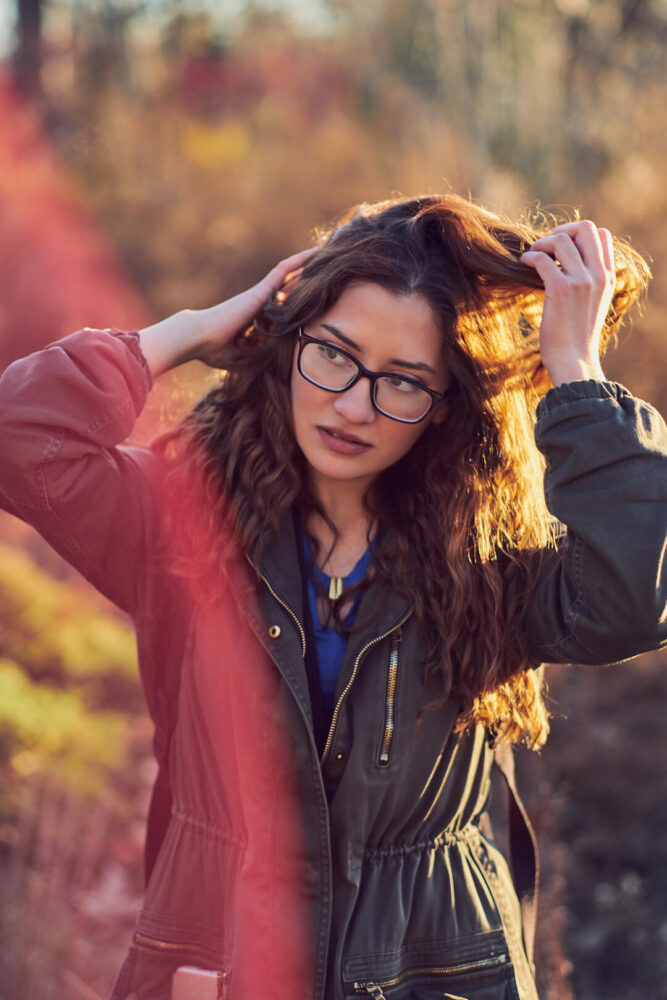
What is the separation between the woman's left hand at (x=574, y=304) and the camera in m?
1.98

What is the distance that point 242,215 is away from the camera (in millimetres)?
12680

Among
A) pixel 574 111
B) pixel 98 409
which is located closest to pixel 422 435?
pixel 98 409

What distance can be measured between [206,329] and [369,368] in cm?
44

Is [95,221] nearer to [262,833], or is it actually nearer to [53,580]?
[53,580]

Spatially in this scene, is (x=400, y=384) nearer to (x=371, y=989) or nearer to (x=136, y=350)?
(x=136, y=350)

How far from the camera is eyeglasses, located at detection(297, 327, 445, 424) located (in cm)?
202

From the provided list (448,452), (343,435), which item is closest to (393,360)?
(343,435)

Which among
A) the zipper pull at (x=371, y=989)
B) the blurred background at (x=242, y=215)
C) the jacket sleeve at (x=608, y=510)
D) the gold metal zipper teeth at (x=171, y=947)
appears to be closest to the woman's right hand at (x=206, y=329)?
the blurred background at (x=242, y=215)

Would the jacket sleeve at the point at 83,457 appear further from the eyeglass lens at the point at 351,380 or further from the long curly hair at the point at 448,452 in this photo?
the eyeglass lens at the point at 351,380

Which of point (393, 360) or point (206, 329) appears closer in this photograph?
point (393, 360)

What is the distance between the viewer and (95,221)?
12.3m

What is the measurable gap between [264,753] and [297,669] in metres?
0.17

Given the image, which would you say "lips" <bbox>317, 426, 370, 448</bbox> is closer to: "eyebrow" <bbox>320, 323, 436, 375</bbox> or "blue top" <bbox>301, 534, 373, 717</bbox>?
"eyebrow" <bbox>320, 323, 436, 375</bbox>

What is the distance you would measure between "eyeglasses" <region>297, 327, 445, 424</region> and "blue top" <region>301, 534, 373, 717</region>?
0.36 meters
